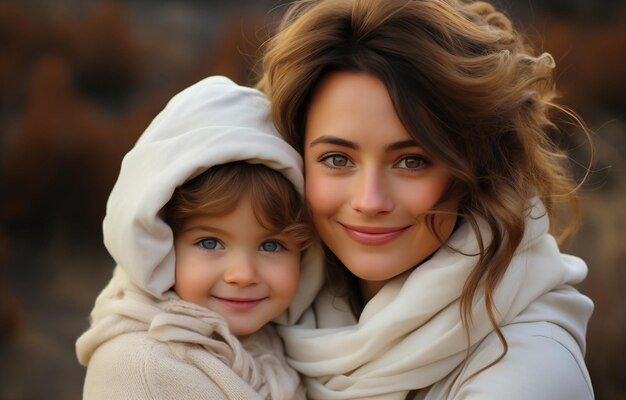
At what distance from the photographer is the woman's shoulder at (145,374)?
207 centimetres

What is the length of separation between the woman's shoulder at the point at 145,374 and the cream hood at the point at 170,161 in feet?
0.51

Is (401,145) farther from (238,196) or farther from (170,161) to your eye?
(170,161)

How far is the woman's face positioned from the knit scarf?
36 centimetres

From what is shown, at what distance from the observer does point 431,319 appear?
2238mm

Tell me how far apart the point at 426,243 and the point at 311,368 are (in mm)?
476

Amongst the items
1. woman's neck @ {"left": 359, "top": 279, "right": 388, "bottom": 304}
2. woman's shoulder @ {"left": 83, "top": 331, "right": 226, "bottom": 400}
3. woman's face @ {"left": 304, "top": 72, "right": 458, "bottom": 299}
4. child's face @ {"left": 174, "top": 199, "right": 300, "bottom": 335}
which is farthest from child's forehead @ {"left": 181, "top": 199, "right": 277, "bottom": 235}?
woman's neck @ {"left": 359, "top": 279, "right": 388, "bottom": 304}

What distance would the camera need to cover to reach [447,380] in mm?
2256

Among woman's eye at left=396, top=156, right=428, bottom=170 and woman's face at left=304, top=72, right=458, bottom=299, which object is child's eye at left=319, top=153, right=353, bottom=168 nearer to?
woman's face at left=304, top=72, right=458, bottom=299

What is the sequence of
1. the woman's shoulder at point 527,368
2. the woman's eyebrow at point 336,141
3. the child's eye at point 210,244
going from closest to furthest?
the woman's shoulder at point 527,368 < the woman's eyebrow at point 336,141 < the child's eye at point 210,244

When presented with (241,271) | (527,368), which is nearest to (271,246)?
(241,271)

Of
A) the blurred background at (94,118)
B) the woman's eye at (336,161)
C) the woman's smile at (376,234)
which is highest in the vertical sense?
the woman's eye at (336,161)

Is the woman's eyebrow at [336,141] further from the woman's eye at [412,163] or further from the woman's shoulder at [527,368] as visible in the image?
the woman's shoulder at [527,368]

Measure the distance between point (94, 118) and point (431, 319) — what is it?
15.1ft

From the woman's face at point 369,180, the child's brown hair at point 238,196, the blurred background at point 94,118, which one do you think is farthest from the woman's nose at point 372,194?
the blurred background at point 94,118
